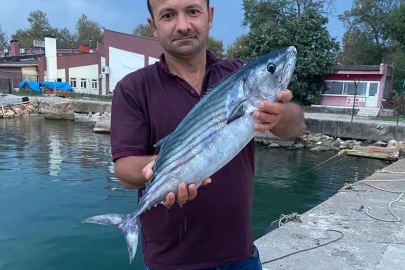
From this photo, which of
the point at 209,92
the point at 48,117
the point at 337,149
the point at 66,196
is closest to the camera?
the point at 209,92

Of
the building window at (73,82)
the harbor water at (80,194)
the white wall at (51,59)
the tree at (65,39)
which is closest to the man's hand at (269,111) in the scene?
the harbor water at (80,194)

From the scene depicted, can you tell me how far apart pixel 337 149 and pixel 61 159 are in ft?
42.5

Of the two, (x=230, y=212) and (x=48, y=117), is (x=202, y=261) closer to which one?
(x=230, y=212)

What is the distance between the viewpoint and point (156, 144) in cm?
192

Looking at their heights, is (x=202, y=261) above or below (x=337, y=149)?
above

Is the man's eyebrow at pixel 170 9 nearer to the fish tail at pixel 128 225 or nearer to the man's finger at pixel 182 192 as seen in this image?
the man's finger at pixel 182 192

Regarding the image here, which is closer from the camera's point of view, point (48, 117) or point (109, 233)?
point (109, 233)

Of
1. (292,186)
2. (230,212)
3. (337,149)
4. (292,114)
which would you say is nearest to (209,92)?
(292,114)

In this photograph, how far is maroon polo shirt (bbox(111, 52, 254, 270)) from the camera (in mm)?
2006

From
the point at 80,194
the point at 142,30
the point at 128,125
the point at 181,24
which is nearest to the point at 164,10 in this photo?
the point at 181,24

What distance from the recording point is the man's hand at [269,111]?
1787mm

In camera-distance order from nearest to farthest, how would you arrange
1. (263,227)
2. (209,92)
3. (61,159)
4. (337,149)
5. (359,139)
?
(209,92) < (263,227) < (61,159) < (337,149) < (359,139)

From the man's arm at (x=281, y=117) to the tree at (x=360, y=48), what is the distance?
129ft

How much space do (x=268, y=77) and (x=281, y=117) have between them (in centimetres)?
30
